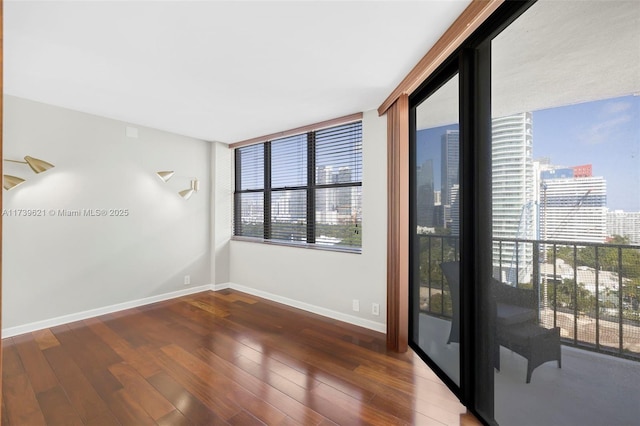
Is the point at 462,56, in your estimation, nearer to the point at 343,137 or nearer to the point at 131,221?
the point at 343,137

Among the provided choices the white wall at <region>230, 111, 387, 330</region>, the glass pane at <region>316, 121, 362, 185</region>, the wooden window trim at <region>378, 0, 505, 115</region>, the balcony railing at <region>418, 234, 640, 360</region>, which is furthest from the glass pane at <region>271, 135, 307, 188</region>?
the balcony railing at <region>418, 234, 640, 360</region>

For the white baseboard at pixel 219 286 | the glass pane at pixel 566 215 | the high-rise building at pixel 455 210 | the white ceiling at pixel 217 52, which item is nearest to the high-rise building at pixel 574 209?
the glass pane at pixel 566 215

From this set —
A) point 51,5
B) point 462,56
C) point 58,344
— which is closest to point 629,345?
point 462,56

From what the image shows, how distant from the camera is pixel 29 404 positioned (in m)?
1.92

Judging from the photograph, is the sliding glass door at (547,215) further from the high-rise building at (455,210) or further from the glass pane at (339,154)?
the glass pane at (339,154)

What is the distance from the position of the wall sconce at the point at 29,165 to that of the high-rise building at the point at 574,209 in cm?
423

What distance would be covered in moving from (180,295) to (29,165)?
92.2 inches

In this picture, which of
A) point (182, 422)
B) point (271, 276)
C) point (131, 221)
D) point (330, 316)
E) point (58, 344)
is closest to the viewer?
point (182, 422)

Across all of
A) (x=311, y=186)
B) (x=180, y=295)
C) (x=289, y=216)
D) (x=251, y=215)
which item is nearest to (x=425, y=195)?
(x=311, y=186)

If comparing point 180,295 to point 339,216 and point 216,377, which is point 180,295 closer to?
point 216,377

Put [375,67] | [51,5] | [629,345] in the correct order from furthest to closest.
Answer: [375,67]
[51,5]
[629,345]

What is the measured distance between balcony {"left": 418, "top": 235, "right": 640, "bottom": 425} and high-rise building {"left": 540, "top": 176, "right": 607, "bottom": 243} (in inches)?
1.7

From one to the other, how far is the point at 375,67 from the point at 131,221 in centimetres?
349

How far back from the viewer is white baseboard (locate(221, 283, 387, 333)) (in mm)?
3141
